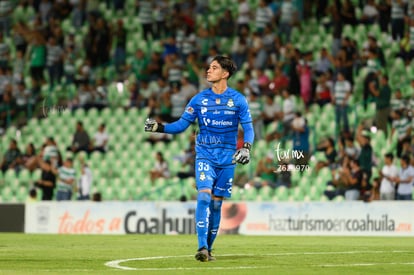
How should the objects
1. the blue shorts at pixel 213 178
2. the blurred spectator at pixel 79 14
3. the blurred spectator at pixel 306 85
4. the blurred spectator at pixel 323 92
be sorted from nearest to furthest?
1. the blue shorts at pixel 213 178
2. the blurred spectator at pixel 323 92
3. the blurred spectator at pixel 306 85
4. the blurred spectator at pixel 79 14

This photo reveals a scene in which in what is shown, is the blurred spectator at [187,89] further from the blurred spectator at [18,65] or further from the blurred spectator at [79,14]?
the blurred spectator at [79,14]

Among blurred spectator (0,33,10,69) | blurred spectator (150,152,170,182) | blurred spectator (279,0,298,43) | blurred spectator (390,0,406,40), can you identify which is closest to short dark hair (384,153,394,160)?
blurred spectator (390,0,406,40)

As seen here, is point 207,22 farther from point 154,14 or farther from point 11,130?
point 11,130

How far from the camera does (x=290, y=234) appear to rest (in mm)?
22625

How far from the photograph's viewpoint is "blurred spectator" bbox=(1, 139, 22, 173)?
1065 inches

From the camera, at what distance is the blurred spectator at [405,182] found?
73.3 ft

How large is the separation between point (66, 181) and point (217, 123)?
41.7 ft

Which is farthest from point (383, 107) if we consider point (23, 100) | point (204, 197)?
point (204, 197)

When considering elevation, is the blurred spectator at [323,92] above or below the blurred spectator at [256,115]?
above

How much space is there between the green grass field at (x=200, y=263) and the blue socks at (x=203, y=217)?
0.93 feet

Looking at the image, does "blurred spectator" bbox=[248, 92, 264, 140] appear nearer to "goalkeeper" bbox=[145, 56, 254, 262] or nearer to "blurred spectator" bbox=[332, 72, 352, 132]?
"blurred spectator" bbox=[332, 72, 352, 132]

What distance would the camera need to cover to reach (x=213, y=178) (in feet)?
40.6

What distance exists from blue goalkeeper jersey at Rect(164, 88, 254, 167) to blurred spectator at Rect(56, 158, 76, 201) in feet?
40.8

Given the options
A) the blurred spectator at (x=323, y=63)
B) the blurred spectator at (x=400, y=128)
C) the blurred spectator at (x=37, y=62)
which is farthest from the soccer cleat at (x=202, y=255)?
the blurred spectator at (x=37, y=62)
